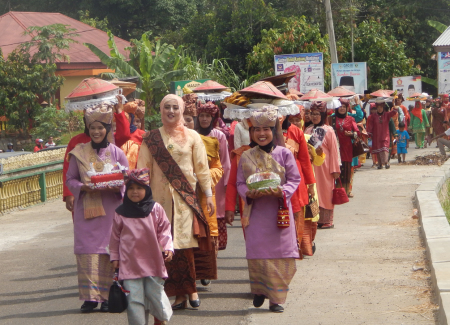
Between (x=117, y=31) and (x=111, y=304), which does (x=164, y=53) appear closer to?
(x=111, y=304)

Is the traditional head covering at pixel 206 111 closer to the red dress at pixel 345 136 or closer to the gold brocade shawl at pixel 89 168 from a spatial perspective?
the gold brocade shawl at pixel 89 168

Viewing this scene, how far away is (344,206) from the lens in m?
12.8

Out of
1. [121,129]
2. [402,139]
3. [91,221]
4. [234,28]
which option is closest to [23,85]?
[234,28]

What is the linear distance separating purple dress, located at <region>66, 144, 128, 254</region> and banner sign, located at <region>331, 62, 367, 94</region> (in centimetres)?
1769

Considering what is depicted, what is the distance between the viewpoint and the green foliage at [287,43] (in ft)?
85.5

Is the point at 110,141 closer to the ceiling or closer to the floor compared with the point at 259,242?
closer to the ceiling

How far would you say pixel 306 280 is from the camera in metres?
7.24

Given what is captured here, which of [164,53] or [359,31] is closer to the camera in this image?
[164,53]

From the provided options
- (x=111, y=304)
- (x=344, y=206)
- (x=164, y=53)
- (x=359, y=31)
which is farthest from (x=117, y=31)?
(x=111, y=304)

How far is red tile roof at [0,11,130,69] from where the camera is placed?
33.1m

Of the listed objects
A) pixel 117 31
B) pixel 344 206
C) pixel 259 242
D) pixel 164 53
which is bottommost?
pixel 344 206

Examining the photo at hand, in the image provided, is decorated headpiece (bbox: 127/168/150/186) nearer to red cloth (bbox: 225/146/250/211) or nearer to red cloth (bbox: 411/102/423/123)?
red cloth (bbox: 225/146/250/211)

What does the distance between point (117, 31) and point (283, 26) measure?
18.6 metres

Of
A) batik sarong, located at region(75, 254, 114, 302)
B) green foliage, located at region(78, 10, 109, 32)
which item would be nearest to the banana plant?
batik sarong, located at region(75, 254, 114, 302)
